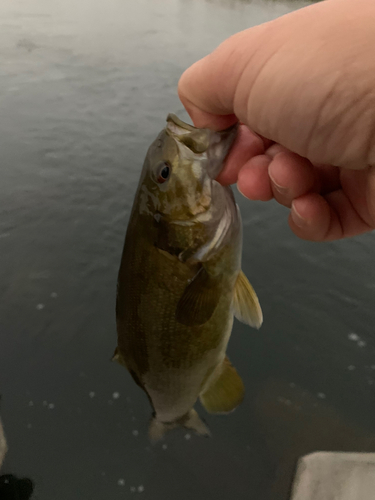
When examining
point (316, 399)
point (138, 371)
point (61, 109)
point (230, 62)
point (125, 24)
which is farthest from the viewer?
point (125, 24)

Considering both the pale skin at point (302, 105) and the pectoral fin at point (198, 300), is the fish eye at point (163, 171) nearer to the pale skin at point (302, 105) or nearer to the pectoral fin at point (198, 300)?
the pale skin at point (302, 105)

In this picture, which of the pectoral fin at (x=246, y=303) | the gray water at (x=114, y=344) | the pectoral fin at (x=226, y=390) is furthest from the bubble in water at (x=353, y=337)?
the pectoral fin at (x=246, y=303)

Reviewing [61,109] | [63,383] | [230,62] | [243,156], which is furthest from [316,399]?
[61,109]

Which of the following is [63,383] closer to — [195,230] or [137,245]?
[137,245]

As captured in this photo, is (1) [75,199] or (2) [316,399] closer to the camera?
(2) [316,399]

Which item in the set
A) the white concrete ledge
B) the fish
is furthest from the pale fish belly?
the white concrete ledge

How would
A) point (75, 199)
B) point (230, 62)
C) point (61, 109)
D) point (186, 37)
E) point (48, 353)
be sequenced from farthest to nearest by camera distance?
point (186, 37) → point (61, 109) → point (75, 199) → point (48, 353) → point (230, 62)

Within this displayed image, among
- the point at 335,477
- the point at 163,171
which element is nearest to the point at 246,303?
the point at 163,171
